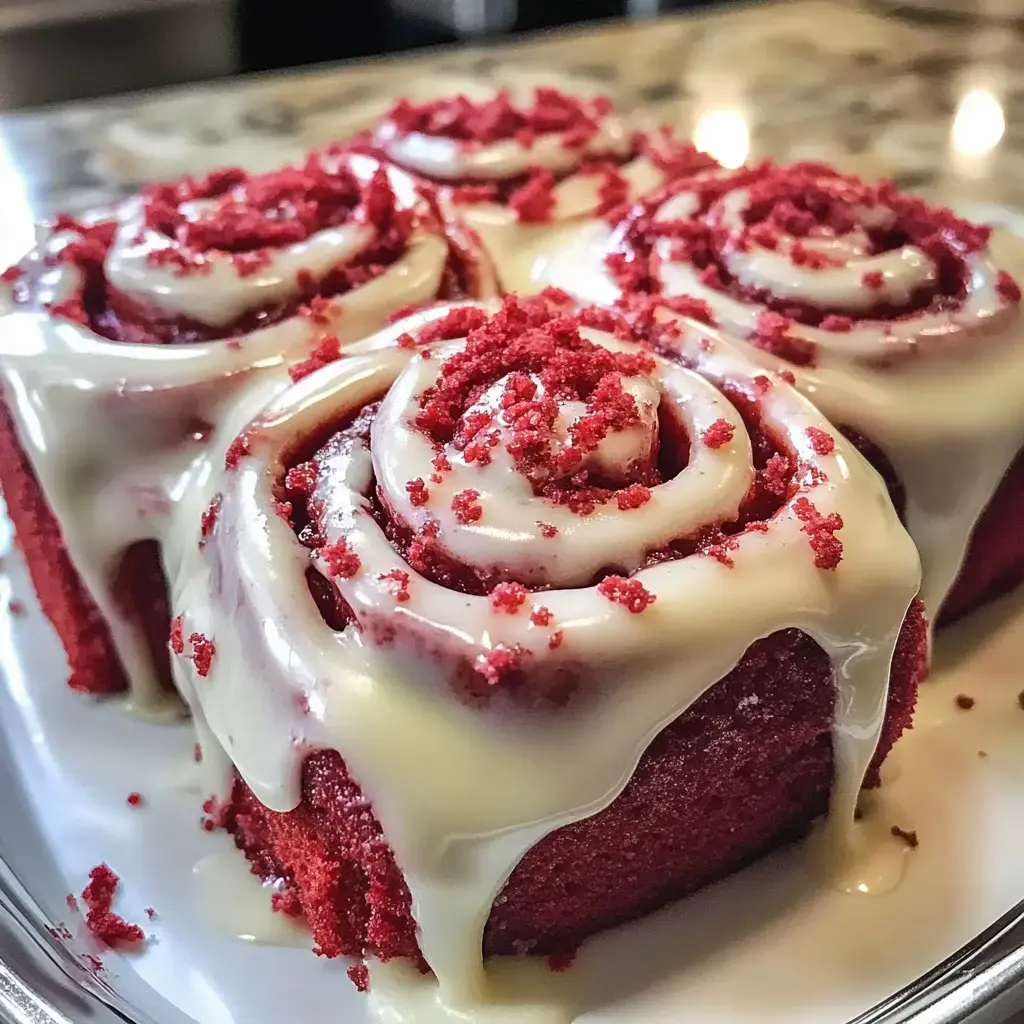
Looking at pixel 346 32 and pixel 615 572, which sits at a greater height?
pixel 615 572

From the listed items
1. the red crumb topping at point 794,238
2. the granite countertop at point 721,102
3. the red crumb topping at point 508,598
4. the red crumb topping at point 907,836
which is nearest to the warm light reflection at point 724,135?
the granite countertop at point 721,102

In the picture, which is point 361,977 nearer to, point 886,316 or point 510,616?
point 510,616

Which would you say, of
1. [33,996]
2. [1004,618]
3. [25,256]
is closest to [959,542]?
[1004,618]

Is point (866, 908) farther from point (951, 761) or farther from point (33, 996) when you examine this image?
point (33, 996)

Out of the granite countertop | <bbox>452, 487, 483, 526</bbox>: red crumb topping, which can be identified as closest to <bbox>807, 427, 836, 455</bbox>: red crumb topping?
<bbox>452, 487, 483, 526</bbox>: red crumb topping

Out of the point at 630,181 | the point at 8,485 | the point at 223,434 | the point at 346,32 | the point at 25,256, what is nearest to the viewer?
the point at 223,434
